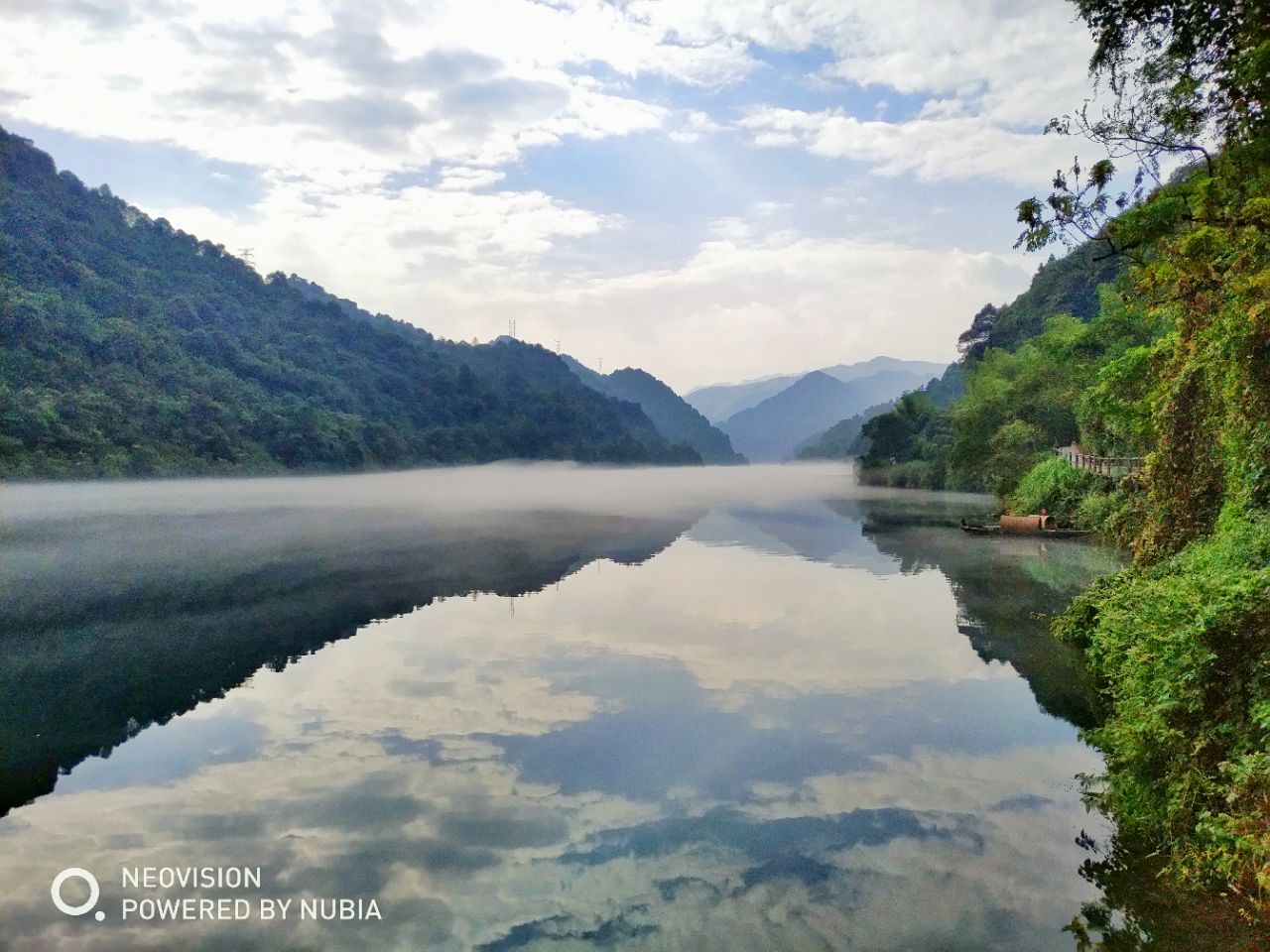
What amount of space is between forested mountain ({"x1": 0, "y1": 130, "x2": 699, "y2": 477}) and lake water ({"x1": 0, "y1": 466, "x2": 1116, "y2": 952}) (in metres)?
71.2

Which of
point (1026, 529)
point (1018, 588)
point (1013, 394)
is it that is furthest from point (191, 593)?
point (1013, 394)

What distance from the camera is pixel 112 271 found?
394ft

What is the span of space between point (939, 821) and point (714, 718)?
16.3 ft

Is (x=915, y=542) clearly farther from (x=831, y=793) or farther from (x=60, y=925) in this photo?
(x=60, y=925)

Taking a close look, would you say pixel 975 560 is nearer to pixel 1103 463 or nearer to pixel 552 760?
pixel 1103 463

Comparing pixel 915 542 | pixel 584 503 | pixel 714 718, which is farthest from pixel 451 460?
Result: pixel 714 718

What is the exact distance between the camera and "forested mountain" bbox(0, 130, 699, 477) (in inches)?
3514

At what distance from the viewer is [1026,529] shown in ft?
149

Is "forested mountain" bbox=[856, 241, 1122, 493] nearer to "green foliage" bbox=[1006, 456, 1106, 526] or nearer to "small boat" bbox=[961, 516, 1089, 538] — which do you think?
"green foliage" bbox=[1006, 456, 1106, 526]

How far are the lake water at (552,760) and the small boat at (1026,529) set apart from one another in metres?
13.9

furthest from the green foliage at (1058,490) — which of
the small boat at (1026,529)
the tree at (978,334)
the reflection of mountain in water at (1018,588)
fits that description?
the tree at (978,334)

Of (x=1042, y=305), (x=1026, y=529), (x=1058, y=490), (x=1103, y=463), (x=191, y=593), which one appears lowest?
Answer: (x=191, y=593)

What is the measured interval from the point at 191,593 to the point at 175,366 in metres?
93.7

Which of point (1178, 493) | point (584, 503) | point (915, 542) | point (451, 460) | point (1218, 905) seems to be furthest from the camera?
point (451, 460)
